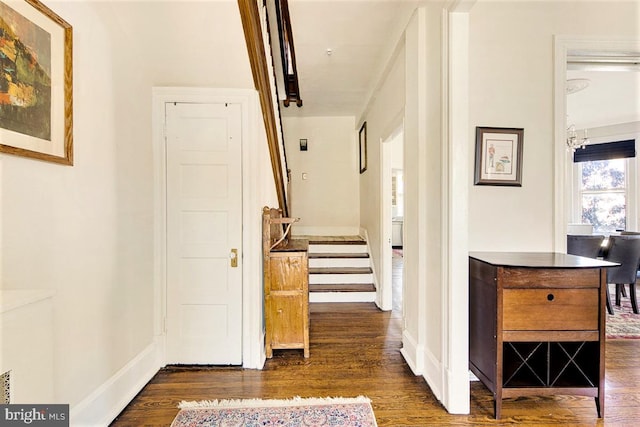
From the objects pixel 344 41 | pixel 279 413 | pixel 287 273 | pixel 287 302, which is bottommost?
pixel 279 413

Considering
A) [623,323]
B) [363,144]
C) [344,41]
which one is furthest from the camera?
[363,144]

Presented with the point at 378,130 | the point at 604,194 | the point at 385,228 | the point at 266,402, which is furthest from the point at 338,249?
the point at 604,194

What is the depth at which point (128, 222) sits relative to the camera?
1.96 m

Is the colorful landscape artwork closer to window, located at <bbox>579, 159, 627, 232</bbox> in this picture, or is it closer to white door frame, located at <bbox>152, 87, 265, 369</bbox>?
white door frame, located at <bbox>152, 87, 265, 369</bbox>

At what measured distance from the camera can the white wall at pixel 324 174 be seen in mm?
5398

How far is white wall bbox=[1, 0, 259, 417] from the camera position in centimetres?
133

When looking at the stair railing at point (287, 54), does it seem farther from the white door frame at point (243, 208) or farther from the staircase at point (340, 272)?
the staircase at point (340, 272)

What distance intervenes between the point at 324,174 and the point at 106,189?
398 cm

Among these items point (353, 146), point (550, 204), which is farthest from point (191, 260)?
point (353, 146)

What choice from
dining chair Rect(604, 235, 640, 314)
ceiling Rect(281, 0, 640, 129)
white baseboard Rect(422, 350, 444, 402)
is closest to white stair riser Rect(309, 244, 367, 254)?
ceiling Rect(281, 0, 640, 129)

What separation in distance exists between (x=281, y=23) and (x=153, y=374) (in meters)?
3.13

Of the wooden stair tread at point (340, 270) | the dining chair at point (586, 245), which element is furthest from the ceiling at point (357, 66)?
the wooden stair tread at point (340, 270)

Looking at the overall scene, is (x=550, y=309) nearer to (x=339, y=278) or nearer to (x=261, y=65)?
(x=261, y=65)

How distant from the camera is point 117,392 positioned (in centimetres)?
179
